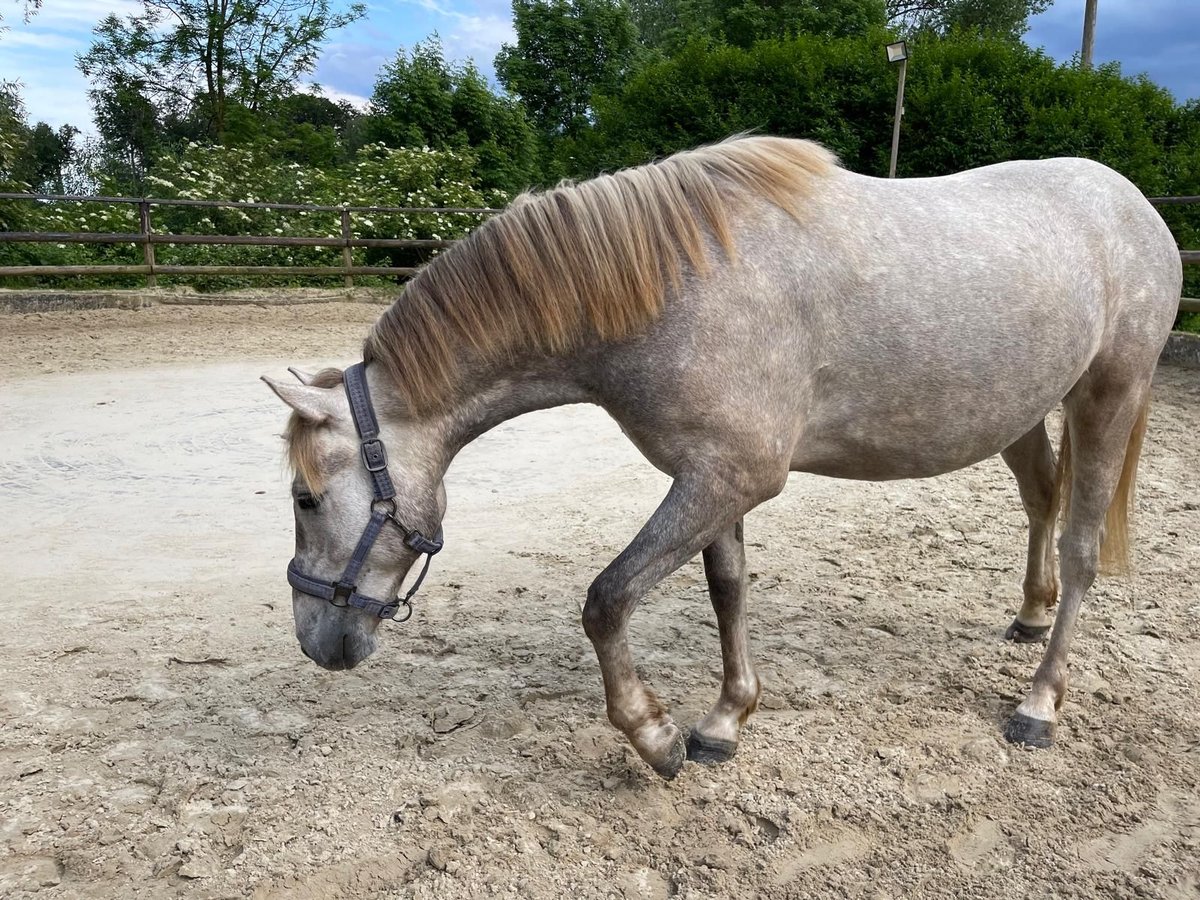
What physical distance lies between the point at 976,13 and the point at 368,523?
31769mm

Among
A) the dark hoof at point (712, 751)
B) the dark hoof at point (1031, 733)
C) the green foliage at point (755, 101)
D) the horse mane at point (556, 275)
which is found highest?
the green foliage at point (755, 101)

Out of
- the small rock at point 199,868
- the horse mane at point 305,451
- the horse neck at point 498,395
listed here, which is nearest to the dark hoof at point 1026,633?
the horse neck at point 498,395

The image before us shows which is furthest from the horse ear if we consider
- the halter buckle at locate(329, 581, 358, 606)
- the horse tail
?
the horse tail

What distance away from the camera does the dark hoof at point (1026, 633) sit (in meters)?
3.17

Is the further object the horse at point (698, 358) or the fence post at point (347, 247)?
the fence post at point (347, 247)

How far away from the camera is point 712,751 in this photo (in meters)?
2.39

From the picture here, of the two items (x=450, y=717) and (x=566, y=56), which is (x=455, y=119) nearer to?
Result: (x=566, y=56)

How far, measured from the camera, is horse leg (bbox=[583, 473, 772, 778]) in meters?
2.04

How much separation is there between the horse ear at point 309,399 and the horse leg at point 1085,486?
7.56 feet

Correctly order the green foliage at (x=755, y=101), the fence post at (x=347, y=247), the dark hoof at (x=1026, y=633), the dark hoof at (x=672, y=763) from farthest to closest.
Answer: the green foliage at (x=755, y=101)
the fence post at (x=347, y=247)
the dark hoof at (x=1026, y=633)
the dark hoof at (x=672, y=763)

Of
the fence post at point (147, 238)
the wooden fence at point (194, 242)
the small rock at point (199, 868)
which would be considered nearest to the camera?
the small rock at point (199, 868)

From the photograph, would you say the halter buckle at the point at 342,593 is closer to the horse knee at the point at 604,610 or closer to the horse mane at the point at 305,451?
the horse mane at the point at 305,451

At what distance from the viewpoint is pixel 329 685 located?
2.84m

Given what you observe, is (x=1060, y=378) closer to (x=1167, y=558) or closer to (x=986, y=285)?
(x=986, y=285)
